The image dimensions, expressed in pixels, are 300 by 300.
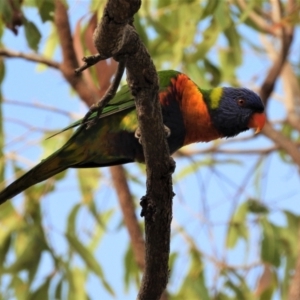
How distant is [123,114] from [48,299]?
44.1 inches

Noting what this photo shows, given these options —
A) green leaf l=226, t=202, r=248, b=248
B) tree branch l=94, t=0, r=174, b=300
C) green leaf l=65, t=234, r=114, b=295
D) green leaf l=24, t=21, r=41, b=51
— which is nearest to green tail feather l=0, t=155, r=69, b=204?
green leaf l=24, t=21, r=41, b=51

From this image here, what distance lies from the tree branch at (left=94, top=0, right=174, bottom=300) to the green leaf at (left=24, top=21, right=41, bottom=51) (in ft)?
2.58

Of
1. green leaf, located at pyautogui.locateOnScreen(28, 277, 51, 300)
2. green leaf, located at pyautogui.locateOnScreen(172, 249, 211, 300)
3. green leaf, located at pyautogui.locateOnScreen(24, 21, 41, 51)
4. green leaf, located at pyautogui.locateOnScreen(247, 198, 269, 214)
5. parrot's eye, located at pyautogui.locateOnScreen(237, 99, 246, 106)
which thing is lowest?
green leaf, located at pyautogui.locateOnScreen(172, 249, 211, 300)

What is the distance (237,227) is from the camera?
9.67ft

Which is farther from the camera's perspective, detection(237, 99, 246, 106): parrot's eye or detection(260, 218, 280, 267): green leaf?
detection(260, 218, 280, 267): green leaf

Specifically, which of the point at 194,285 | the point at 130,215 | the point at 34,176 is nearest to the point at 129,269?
the point at 194,285

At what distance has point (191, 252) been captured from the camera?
2.83 metres

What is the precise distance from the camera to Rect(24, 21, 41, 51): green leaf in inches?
75.2

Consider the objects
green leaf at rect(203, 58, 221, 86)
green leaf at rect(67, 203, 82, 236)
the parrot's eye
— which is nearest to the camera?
the parrot's eye

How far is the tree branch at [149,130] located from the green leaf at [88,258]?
1.08 metres

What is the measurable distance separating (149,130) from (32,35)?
82 cm

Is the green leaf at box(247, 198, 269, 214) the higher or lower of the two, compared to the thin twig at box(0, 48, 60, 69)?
lower

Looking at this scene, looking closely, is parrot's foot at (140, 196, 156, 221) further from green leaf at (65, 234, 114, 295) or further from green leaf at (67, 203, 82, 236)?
green leaf at (67, 203, 82, 236)

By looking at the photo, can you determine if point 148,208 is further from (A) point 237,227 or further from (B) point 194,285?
(A) point 237,227
